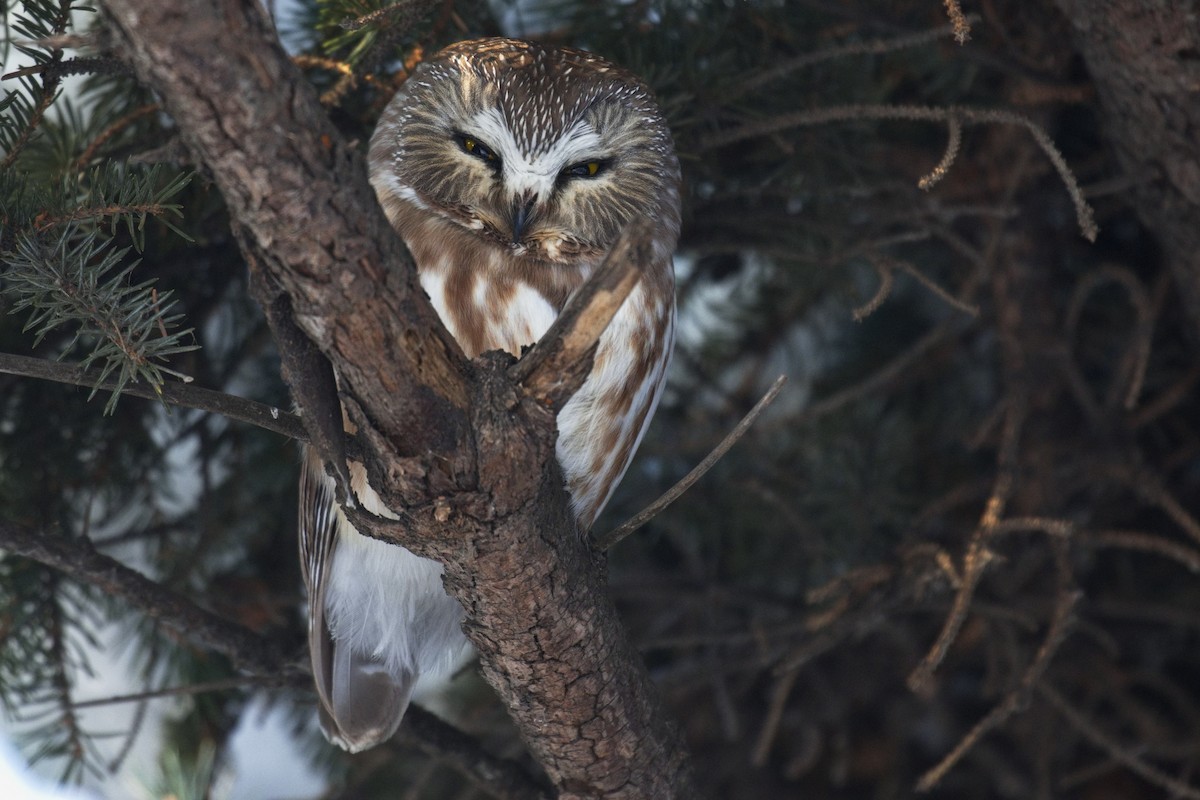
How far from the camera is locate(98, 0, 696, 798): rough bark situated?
1113mm

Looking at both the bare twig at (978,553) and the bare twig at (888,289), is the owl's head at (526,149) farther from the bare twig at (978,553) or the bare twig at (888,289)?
the bare twig at (978,553)

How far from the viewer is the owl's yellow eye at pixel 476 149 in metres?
1.99

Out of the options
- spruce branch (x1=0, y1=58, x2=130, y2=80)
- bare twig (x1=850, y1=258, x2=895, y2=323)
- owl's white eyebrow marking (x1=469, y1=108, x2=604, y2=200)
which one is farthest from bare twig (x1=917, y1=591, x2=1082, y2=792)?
spruce branch (x1=0, y1=58, x2=130, y2=80)

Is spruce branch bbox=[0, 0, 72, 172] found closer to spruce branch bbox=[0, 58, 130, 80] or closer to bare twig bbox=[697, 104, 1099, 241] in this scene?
spruce branch bbox=[0, 58, 130, 80]

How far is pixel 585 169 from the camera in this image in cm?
206

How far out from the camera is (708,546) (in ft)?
10.0

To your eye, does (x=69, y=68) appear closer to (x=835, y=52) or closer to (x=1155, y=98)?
(x=835, y=52)

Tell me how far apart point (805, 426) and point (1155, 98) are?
121 centimetres

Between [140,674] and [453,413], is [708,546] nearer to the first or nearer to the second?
[140,674]

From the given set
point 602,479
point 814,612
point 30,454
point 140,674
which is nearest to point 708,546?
point 814,612

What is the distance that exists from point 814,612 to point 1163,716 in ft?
3.61

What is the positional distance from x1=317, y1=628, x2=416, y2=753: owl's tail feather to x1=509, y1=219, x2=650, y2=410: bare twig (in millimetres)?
1061

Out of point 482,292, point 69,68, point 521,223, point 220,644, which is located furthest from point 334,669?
point 69,68

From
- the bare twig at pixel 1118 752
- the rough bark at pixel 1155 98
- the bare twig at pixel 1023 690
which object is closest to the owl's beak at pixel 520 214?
the rough bark at pixel 1155 98
